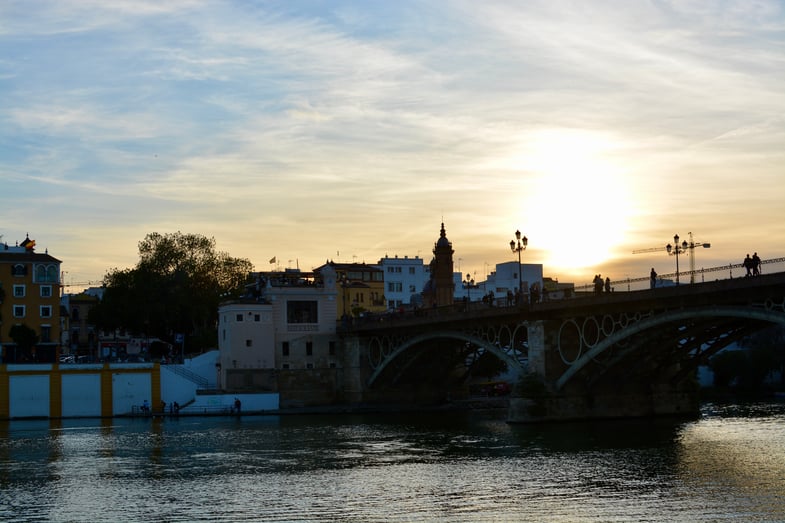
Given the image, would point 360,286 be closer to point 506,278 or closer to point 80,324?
point 506,278

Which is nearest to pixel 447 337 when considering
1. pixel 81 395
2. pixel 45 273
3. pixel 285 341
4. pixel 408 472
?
pixel 285 341

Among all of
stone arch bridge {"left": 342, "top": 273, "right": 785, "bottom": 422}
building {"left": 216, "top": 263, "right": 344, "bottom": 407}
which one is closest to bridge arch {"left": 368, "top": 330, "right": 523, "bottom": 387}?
stone arch bridge {"left": 342, "top": 273, "right": 785, "bottom": 422}

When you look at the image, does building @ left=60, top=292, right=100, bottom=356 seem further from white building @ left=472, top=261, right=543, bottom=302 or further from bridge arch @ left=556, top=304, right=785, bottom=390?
bridge arch @ left=556, top=304, right=785, bottom=390

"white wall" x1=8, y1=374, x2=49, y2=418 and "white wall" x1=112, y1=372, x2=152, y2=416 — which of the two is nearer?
"white wall" x1=8, y1=374, x2=49, y2=418

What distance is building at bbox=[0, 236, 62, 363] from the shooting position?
109125 mm

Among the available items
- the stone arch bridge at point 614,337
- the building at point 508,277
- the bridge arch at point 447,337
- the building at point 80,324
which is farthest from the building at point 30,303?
the building at point 508,277

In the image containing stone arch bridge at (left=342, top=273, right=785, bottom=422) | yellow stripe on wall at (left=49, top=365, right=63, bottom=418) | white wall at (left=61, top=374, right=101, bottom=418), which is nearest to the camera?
stone arch bridge at (left=342, top=273, right=785, bottom=422)

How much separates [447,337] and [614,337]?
23119 mm

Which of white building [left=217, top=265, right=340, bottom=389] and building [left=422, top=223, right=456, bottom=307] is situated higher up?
building [left=422, top=223, right=456, bottom=307]

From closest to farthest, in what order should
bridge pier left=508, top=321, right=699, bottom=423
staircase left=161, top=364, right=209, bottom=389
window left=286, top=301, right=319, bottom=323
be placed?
bridge pier left=508, top=321, right=699, bottom=423 → staircase left=161, top=364, right=209, bottom=389 → window left=286, top=301, right=319, bottom=323

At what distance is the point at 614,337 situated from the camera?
2776 inches

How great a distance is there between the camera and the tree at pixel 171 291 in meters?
129

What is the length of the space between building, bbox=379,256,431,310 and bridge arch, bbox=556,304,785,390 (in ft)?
320

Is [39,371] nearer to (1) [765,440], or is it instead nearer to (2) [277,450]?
(2) [277,450]
